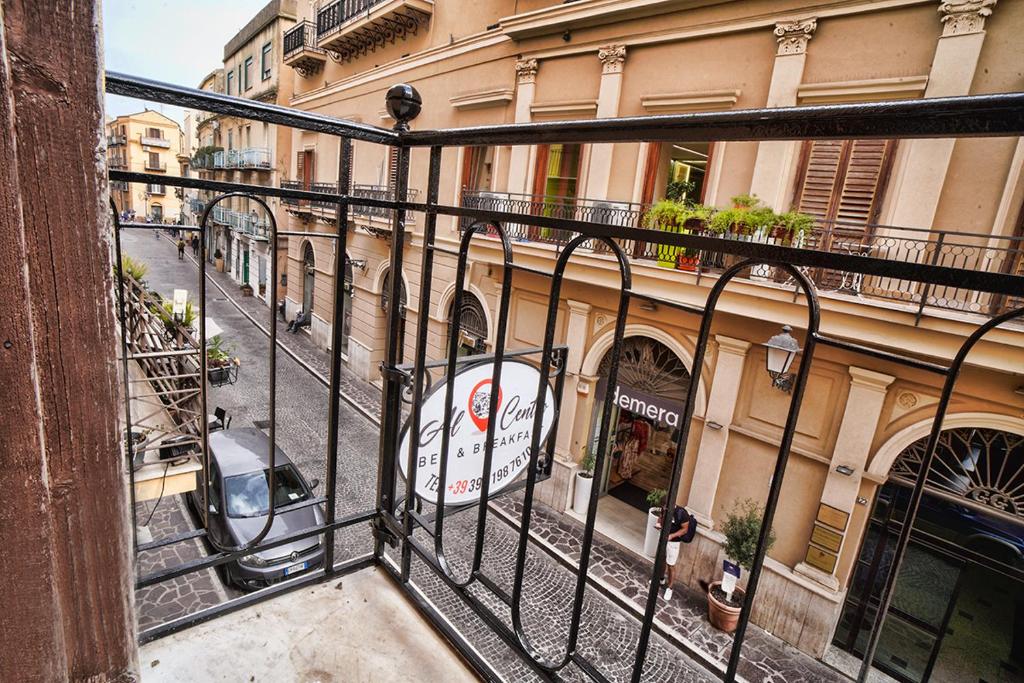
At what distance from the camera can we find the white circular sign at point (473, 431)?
2.04 meters

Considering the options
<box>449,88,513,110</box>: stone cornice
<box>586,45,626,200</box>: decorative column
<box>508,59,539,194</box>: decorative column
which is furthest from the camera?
<box>449,88,513,110</box>: stone cornice

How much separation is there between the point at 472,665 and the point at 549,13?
392 inches

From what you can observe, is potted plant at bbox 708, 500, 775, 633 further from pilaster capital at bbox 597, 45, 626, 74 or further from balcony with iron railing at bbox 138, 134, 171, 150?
balcony with iron railing at bbox 138, 134, 171, 150

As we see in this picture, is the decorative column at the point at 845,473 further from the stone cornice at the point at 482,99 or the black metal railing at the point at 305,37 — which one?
the black metal railing at the point at 305,37

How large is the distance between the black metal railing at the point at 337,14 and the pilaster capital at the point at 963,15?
1199 cm

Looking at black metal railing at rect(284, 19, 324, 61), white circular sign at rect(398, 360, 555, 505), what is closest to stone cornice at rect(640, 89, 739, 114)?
white circular sign at rect(398, 360, 555, 505)

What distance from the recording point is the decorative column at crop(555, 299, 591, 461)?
8977 millimetres

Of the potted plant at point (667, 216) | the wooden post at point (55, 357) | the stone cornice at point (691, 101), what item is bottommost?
the wooden post at point (55, 357)

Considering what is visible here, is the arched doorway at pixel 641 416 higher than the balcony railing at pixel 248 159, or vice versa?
the balcony railing at pixel 248 159

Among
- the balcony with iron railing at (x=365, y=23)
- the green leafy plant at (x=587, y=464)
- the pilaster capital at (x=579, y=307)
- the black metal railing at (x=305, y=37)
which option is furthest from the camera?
the black metal railing at (x=305, y=37)

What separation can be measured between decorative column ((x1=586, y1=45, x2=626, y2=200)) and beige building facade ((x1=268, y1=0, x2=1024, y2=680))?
→ 0.04 metres

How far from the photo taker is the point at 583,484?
8.95m

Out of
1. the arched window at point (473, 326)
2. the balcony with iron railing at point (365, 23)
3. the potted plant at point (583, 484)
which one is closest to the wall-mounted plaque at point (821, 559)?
the potted plant at point (583, 484)

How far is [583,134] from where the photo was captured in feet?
3.80
